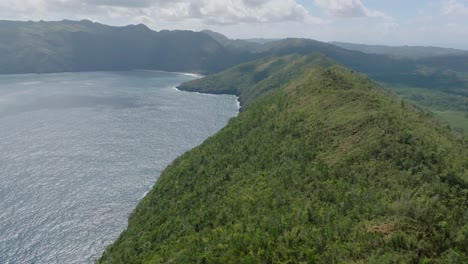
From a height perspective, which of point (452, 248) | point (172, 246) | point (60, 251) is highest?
point (452, 248)

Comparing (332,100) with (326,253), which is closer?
(326,253)

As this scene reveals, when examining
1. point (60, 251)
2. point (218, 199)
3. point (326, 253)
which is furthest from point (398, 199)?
point (60, 251)

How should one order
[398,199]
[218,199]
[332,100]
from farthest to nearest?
[332,100] → [218,199] → [398,199]

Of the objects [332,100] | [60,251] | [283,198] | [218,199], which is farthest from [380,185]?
[60,251]

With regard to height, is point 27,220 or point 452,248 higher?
point 452,248

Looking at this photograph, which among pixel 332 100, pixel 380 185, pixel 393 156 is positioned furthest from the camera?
pixel 332 100

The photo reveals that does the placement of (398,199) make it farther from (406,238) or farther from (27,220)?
(27,220)

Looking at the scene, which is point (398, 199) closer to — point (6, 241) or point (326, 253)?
point (326, 253)
